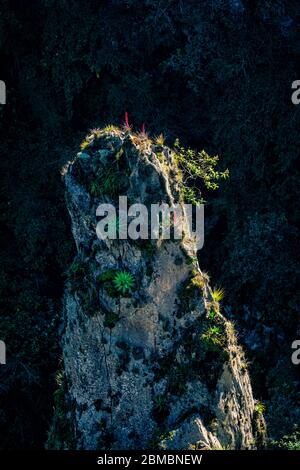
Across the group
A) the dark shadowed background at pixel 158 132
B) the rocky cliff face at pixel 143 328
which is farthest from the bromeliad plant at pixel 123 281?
the dark shadowed background at pixel 158 132

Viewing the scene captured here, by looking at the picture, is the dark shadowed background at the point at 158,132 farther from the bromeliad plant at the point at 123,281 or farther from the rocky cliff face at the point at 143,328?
the bromeliad plant at the point at 123,281

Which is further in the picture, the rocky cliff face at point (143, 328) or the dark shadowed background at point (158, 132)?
the dark shadowed background at point (158, 132)

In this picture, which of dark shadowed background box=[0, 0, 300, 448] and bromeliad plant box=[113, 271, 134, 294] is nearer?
bromeliad plant box=[113, 271, 134, 294]

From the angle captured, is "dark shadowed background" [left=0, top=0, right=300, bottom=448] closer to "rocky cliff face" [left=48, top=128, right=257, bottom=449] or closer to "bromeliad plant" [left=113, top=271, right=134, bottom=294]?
"rocky cliff face" [left=48, top=128, right=257, bottom=449]

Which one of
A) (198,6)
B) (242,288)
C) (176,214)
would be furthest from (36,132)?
(176,214)

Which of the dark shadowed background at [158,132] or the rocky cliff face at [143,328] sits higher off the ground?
the dark shadowed background at [158,132]

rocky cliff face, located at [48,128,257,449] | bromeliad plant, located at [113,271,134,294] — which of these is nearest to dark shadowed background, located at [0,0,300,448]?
rocky cliff face, located at [48,128,257,449]
